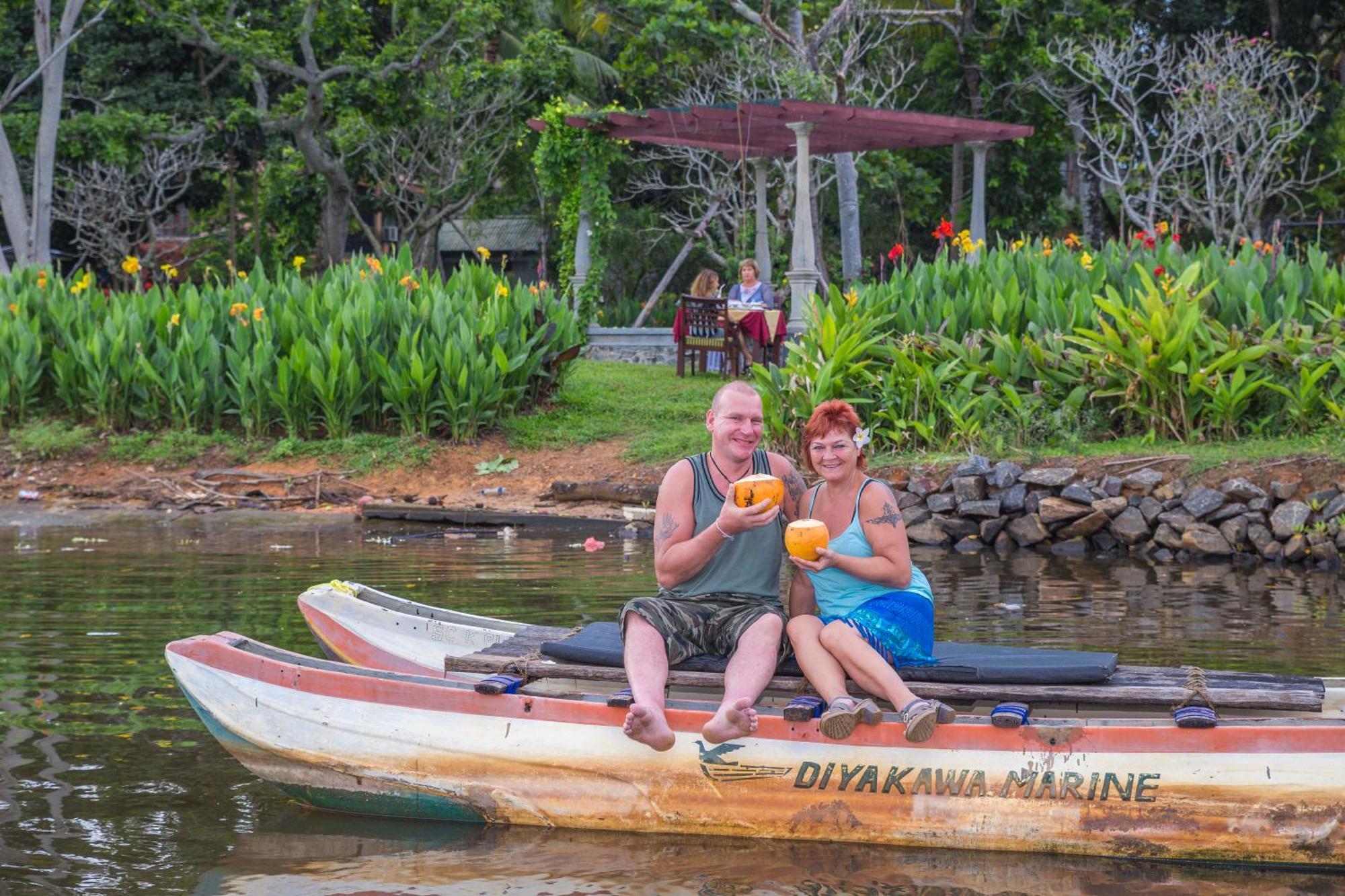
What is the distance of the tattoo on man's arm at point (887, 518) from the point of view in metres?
5.41

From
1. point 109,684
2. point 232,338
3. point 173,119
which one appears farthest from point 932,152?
point 109,684

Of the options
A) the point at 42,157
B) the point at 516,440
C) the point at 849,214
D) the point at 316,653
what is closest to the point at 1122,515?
the point at 516,440

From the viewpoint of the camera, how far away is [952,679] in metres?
5.39

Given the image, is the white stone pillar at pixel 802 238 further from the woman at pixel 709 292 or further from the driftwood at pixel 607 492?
the driftwood at pixel 607 492

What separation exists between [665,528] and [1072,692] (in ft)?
5.01

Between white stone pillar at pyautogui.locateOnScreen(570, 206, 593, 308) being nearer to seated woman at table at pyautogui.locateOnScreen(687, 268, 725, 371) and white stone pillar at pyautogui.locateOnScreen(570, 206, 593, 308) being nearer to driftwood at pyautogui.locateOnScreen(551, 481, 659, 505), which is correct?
seated woman at table at pyautogui.locateOnScreen(687, 268, 725, 371)

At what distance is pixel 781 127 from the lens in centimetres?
1900

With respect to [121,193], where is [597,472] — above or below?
below

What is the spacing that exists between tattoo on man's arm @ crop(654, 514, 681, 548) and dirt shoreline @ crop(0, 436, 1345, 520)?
7325 mm

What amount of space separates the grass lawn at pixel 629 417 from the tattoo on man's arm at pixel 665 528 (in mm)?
7985

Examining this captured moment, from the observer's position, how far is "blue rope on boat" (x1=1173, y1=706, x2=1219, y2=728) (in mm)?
4906

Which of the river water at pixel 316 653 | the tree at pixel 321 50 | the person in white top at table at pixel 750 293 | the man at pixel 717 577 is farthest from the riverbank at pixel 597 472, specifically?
the tree at pixel 321 50

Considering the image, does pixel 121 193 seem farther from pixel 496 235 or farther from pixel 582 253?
pixel 496 235

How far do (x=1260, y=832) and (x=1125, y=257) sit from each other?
979cm
